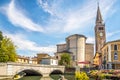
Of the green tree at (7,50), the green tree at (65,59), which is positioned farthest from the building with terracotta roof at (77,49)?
the green tree at (7,50)

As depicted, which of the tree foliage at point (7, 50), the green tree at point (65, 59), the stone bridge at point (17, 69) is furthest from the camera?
the green tree at point (65, 59)

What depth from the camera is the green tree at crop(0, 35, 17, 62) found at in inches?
2210

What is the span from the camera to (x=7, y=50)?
57062mm

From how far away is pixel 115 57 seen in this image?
207 feet

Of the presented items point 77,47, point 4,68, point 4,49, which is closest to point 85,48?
point 77,47

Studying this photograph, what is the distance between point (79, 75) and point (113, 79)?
47.5 feet

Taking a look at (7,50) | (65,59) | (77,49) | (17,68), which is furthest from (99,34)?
(17,68)

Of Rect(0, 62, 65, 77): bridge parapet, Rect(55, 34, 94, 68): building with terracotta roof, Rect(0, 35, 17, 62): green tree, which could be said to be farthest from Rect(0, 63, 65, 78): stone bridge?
Rect(55, 34, 94, 68): building with terracotta roof

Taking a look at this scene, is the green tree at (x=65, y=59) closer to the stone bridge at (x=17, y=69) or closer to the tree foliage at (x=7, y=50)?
the stone bridge at (x=17, y=69)

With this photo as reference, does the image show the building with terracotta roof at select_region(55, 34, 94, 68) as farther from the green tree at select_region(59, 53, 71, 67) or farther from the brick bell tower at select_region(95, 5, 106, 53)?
the brick bell tower at select_region(95, 5, 106, 53)

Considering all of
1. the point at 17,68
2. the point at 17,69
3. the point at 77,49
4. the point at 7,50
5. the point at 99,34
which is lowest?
the point at 17,69

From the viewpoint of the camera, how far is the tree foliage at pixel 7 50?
2210 inches

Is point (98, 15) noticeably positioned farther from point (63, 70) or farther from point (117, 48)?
point (117, 48)

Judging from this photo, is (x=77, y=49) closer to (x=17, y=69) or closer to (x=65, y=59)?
(x=65, y=59)
